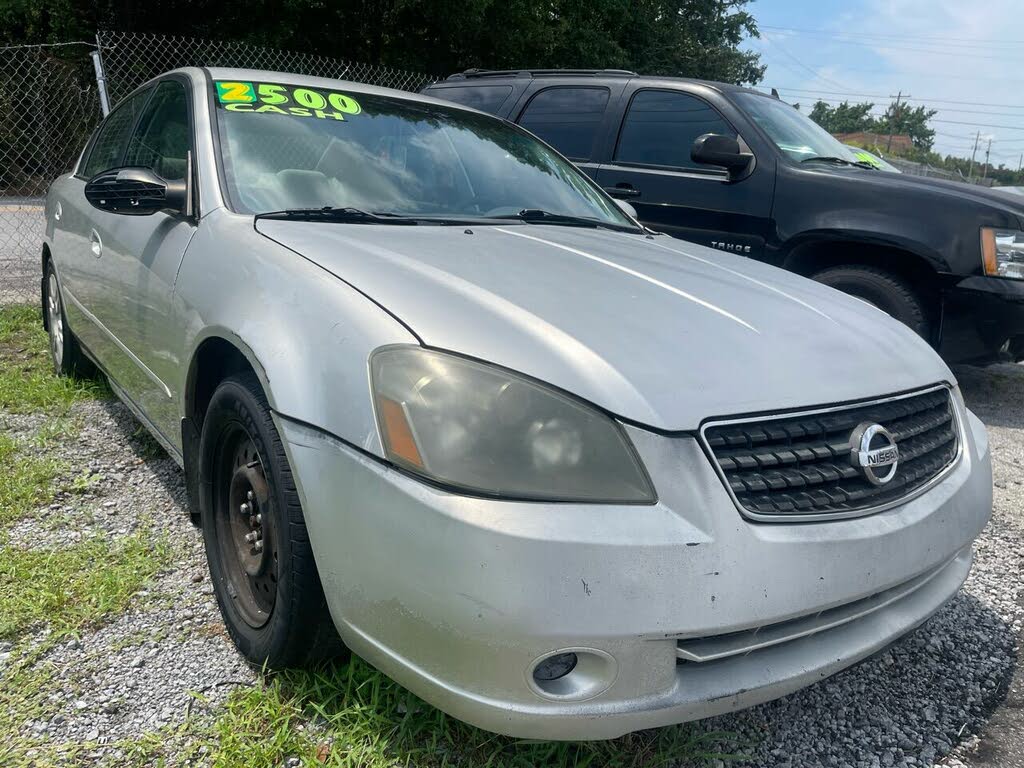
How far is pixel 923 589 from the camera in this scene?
198 cm

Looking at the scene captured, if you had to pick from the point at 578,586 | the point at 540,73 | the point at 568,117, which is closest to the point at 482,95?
the point at 540,73

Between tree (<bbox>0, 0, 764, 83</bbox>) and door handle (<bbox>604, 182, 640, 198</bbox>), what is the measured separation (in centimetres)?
1406

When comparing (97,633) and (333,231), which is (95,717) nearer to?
(97,633)

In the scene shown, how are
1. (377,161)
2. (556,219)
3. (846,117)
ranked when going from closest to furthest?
(377,161), (556,219), (846,117)

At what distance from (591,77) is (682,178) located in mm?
1201

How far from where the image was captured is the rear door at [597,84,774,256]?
5.02 metres

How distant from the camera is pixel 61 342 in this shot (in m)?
4.38

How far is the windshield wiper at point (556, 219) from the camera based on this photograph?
9.60 ft

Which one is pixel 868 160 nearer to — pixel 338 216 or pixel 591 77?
pixel 591 77

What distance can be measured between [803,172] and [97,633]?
433 cm

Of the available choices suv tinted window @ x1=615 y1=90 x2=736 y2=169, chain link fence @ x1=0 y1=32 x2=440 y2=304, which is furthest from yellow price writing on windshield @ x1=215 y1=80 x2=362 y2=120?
chain link fence @ x1=0 y1=32 x2=440 y2=304

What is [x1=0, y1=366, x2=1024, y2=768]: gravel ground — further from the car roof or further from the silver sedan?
the car roof

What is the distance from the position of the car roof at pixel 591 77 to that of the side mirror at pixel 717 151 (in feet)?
2.26

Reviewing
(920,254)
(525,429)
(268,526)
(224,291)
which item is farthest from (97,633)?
(920,254)
